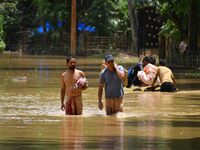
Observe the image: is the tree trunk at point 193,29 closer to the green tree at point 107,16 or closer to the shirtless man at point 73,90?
the shirtless man at point 73,90

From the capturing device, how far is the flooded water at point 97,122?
10492mm

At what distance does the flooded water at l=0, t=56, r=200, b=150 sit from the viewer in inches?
413

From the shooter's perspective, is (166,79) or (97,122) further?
(166,79)

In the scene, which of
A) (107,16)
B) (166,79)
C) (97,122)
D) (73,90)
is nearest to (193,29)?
(166,79)

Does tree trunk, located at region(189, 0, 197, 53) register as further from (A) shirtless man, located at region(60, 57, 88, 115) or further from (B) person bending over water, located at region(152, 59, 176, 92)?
(A) shirtless man, located at region(60, 57, 88, 115)

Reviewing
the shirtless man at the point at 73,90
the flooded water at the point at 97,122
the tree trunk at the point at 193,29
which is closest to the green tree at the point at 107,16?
the tree trunk at the point at 193,29

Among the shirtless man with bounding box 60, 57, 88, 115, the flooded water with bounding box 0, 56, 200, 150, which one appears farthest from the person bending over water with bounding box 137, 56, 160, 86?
the shirtless man with bounding box 60, 57, 88, 115

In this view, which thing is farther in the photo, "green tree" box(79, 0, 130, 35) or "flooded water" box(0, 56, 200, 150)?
"green tree" box(79, 0, 130, 35)

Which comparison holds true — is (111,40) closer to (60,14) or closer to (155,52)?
(60,14)

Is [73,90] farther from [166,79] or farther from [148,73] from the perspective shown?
[148,73]

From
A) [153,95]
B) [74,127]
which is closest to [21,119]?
[74,127]

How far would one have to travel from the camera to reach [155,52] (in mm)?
51438

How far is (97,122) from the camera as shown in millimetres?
13906

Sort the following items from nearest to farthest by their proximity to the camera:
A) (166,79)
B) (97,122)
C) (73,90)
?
1. (97,122)
2. (73,90)
3. (166,79)
